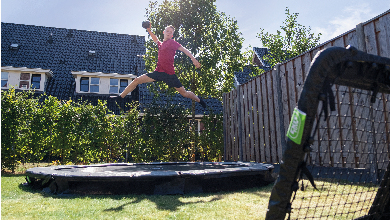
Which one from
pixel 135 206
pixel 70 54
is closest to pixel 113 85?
pixel 70 54

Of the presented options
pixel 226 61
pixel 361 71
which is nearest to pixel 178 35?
pixel 226 61

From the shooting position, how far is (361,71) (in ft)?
3.66

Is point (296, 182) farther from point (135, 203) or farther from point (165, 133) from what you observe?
point (165, 133)

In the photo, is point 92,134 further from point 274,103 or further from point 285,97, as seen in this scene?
point 285,97

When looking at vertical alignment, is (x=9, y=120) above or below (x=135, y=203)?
above

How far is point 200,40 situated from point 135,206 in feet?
19.7

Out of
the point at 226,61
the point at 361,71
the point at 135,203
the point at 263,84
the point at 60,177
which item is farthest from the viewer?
the point at 226,61

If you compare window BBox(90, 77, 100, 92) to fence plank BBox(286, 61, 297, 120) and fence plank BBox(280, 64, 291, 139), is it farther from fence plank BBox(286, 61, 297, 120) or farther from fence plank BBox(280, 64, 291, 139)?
fence plank BBox(286, 61, 297, 120)

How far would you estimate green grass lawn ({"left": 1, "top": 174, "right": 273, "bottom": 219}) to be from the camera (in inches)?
81.5

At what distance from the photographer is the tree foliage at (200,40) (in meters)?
7.56

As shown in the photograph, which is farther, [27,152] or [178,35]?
[178,35]

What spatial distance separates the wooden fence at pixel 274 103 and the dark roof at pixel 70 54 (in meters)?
7.16

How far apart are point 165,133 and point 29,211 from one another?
199 inches

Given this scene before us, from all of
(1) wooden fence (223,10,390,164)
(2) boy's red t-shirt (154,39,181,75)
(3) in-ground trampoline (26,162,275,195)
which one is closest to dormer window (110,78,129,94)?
(1) wooden fence (223,10,390,164)
